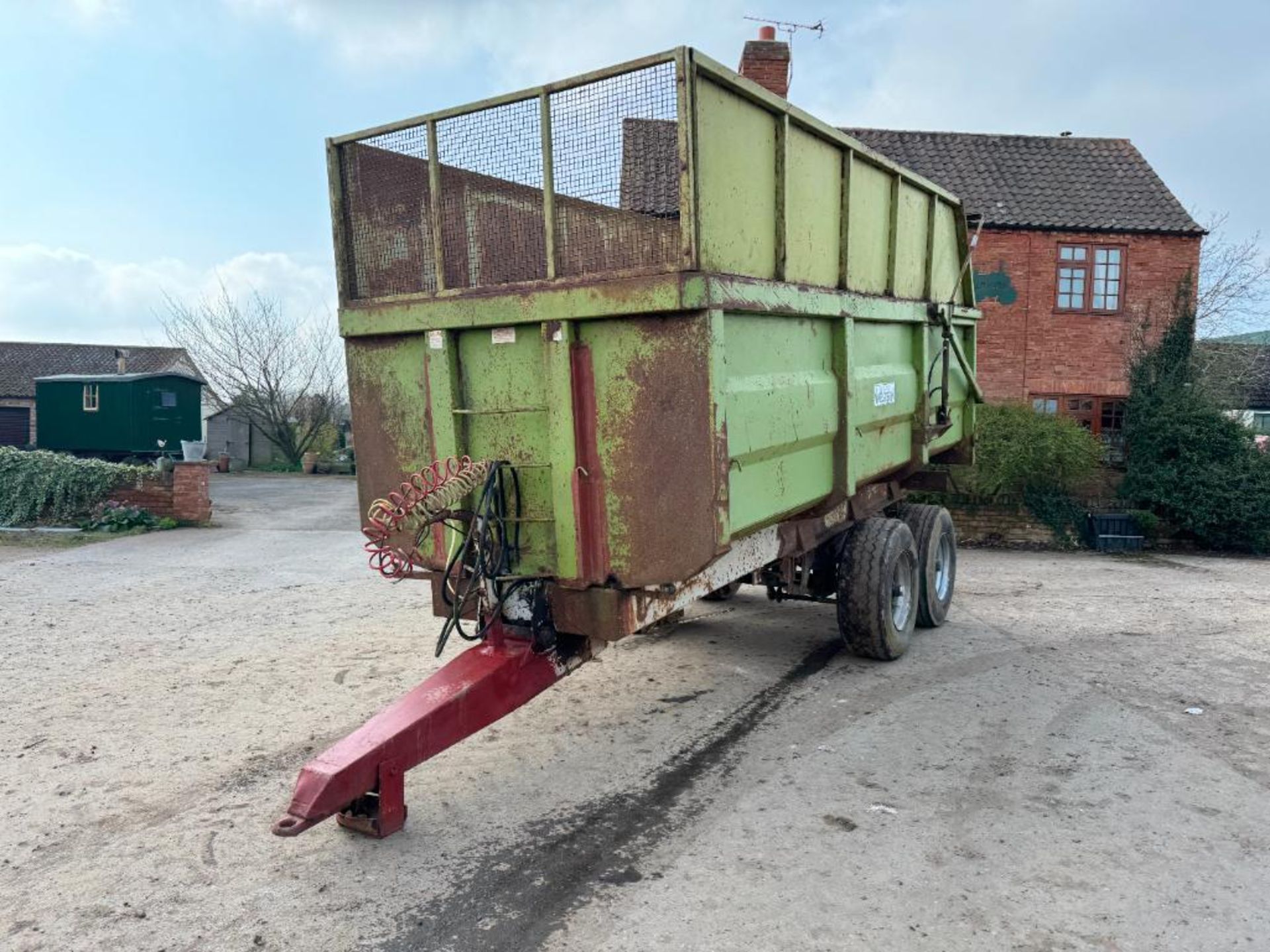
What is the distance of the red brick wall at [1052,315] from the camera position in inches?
653

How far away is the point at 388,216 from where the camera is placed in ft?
14.4

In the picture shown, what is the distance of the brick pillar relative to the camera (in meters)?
13.3

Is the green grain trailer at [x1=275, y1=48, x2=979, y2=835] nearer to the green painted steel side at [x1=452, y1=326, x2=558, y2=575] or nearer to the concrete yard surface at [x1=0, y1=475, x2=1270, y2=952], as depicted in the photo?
the green painted steel side at [x1=452, y1=326, x2=558, y2=575]

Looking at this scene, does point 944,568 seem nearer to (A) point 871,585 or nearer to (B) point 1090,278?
(A) point 871,585

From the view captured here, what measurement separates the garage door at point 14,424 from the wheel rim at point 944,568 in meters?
35.8

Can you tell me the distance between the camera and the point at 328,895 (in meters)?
3.31

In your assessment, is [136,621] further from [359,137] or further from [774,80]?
[774,80]

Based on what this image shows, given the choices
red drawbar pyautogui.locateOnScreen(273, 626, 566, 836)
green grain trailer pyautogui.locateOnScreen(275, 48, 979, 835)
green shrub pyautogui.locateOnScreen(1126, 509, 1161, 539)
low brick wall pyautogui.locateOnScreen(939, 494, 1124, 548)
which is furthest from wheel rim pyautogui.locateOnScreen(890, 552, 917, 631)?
green shrub pyautogui.locateOnScreen(1126, 509, 1161, 539)

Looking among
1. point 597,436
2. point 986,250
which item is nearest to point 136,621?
point 597,436

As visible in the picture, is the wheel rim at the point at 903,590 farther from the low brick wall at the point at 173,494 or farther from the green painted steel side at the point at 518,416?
the low brick wall at the point at 173,494

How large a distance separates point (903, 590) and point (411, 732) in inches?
157


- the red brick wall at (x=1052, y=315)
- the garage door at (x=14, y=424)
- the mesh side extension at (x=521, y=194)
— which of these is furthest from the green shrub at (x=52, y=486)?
the garage door at (x=14, y=424)

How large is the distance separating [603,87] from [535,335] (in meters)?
1.01

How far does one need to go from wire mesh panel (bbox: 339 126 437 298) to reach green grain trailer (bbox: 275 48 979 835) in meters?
0.01
